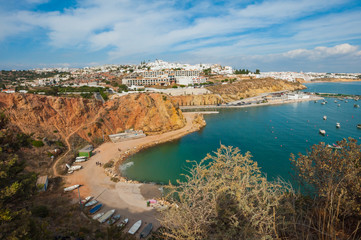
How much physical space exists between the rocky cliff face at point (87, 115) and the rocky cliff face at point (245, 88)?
119 feet

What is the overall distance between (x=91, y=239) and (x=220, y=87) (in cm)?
6768

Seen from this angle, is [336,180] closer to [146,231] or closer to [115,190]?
[146,231]

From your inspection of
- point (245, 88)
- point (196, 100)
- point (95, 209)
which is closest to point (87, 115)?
point (95, 209)

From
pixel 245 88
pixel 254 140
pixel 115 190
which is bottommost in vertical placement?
pixel 115 190

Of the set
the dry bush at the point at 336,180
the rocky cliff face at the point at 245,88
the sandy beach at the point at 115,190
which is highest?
the rocky cliff face at the point at 245,88

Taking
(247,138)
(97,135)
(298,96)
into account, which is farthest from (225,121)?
(298,96)

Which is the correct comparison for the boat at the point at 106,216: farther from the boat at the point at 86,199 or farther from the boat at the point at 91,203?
the boat at the point at 86,199

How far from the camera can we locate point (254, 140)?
29359 mm

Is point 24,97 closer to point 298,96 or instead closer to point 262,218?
point 262,218

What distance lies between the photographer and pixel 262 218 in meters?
5.09

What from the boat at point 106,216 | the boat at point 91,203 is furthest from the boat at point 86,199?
the boat at point 106,216

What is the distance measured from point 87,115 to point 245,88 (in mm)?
60502

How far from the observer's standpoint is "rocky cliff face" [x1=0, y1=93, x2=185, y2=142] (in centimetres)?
2462

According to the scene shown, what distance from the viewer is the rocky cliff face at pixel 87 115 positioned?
80.8 feet
